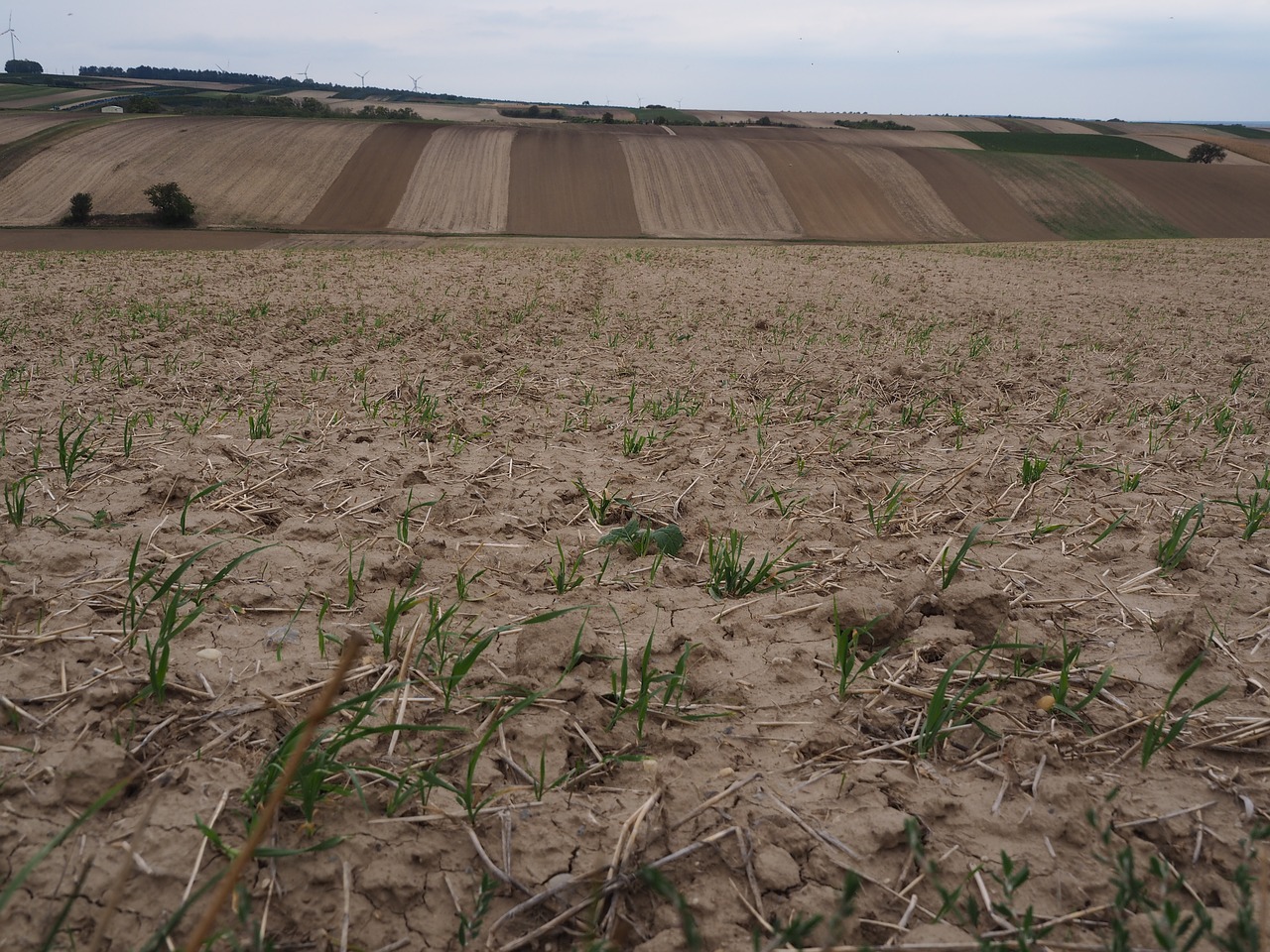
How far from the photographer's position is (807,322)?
9.41 metres

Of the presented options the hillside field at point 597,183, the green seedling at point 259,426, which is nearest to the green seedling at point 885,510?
the green seedling at point 259,426

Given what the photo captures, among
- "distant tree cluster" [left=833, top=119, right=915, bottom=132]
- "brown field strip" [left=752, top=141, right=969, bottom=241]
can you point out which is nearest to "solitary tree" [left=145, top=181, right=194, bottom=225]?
"brown field strip" [left=752, top=141, right=969, bottom=241]

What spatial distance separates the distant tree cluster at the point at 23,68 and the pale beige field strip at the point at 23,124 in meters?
80.8

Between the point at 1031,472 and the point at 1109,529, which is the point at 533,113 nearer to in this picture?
the point at 1031,472

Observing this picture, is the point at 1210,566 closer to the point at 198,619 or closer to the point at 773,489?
the point at 773,489

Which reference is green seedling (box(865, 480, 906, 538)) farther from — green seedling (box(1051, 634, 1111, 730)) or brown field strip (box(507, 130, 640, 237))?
brown field strip (box(507, 130, 640, 237))

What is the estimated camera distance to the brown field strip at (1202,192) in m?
41.7

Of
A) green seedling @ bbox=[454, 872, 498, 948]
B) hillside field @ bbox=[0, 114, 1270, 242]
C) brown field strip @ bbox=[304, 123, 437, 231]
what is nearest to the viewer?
green seedling @ bbox=[454, 872, 498, 948]

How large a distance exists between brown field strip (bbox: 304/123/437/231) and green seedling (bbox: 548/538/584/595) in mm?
36510

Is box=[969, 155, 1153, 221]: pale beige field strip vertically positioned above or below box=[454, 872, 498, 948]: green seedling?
above

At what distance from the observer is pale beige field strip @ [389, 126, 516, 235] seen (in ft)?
123

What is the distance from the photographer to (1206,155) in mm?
54531

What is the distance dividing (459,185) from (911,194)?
25111 mm

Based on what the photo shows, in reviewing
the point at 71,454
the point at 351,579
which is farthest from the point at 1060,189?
the point at 71,454
